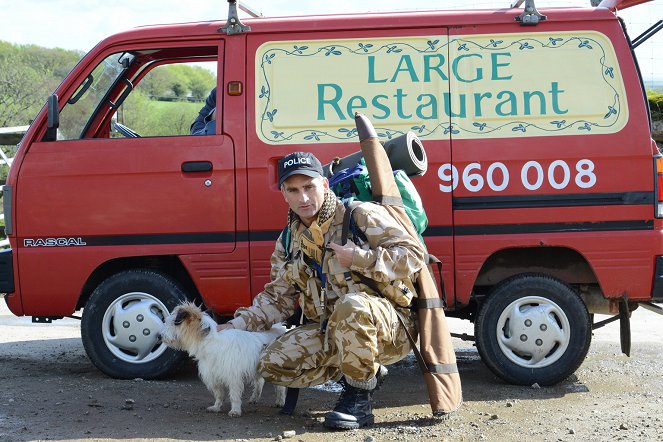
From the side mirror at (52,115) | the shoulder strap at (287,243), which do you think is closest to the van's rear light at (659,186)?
the shoulder strap at (287,243)

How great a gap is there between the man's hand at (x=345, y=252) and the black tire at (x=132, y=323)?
165 centimetres

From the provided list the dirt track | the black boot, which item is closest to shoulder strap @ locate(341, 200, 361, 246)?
the black boot

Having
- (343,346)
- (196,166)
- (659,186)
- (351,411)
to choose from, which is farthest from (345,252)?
(659,186)

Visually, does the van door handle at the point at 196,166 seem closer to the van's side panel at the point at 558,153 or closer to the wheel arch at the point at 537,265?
the van's side panel at the point at 558,153

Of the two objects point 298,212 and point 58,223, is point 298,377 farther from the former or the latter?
point 58,223

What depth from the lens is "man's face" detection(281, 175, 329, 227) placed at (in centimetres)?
464

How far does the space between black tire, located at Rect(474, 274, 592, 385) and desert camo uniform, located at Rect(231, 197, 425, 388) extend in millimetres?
1059

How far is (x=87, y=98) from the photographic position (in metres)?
6.16

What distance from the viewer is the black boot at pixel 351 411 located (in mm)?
4648

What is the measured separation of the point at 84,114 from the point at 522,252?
313 cm

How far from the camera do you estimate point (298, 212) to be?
4.70 metres

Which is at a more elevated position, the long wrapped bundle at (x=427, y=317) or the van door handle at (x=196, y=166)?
the van door handle at (x=196, y=166)

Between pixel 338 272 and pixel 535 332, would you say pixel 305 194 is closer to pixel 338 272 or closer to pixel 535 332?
pixel 338 272

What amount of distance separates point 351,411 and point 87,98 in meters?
2.95
